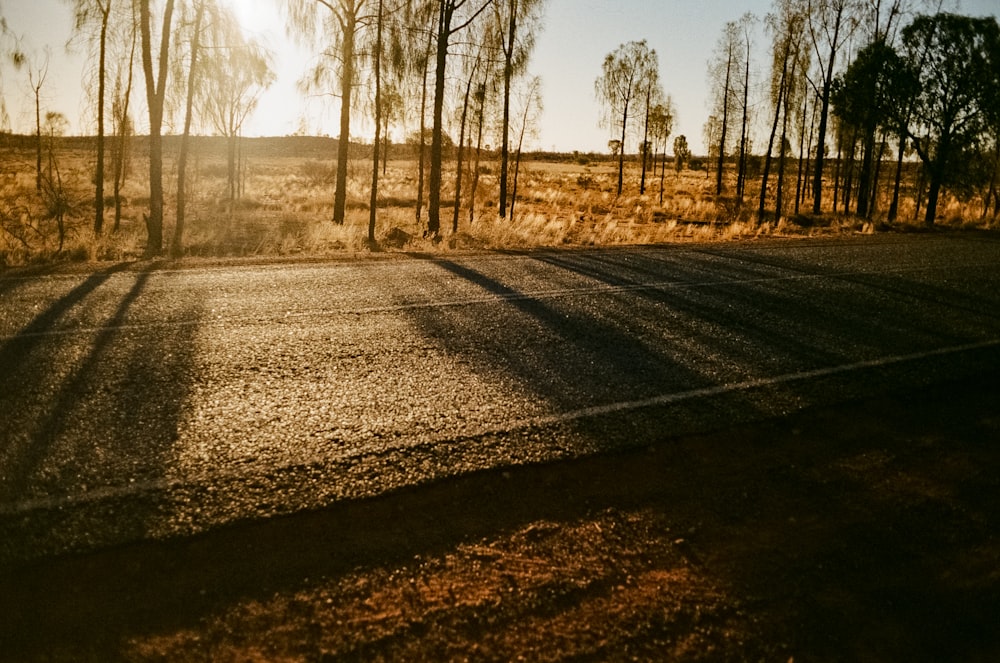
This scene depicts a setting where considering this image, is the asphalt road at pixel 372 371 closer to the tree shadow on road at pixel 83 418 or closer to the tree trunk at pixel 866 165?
the tree shadow on road at pixel 83 418

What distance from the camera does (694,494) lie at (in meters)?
3.80

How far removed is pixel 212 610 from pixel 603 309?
5938mm

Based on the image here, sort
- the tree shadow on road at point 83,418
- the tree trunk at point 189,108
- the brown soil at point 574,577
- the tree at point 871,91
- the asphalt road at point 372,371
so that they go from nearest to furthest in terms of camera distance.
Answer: the brown soil at point 574,577 < the tree shadow on road at point 83,418 < the asphalt road at point 372,371 < the tree trunk at point 189,108 < the tree at point 871,91

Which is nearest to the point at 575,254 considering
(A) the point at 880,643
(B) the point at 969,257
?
(B) the point at 969,257

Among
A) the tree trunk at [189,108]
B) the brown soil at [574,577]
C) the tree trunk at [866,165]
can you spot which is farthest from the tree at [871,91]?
the brown soil at [574,577]

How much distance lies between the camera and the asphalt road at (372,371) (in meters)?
3.59

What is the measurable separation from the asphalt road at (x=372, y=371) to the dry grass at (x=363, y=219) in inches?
190

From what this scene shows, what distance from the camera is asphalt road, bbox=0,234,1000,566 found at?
3590mm

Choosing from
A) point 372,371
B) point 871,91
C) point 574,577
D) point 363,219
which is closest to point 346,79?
point 363,219

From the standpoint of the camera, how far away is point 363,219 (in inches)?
1113

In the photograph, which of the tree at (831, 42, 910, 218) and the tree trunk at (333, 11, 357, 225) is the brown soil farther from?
the tree at (831, 42, 910, 218)

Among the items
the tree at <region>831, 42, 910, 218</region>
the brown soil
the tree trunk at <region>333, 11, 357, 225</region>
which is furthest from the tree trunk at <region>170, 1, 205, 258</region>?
the tree at <region>831, 42, 910, 218</region>

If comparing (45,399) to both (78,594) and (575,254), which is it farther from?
(575,254)

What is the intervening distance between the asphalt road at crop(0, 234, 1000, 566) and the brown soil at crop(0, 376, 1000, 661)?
288mm
